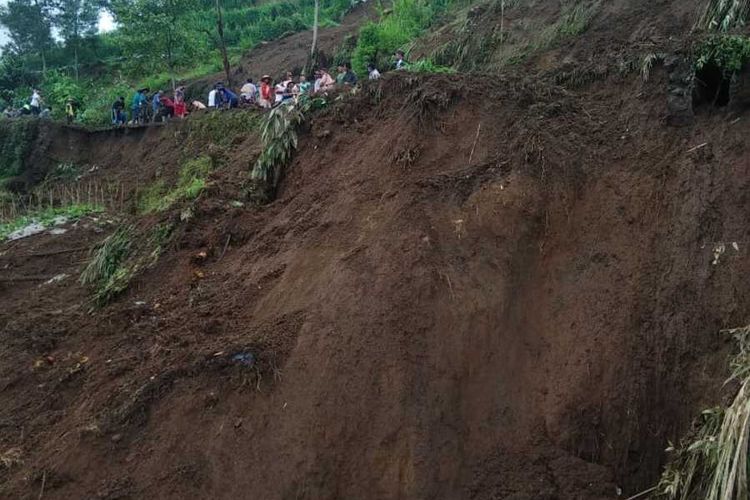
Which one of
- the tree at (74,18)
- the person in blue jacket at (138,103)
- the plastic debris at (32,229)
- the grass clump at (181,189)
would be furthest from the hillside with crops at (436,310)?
the tree at (74,18)

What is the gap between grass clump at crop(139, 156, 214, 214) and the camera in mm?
9352

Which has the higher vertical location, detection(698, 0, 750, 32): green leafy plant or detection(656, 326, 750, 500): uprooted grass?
detection(698, 0, 750, 32): green leafy plant

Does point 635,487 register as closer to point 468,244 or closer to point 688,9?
point 468,244

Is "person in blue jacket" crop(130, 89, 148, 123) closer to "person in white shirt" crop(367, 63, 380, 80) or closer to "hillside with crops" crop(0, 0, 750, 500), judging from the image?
"person in white shirt" crop(367, 63, 380, 80)

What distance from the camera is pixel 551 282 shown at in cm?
629

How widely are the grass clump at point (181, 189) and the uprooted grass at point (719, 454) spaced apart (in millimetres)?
6442

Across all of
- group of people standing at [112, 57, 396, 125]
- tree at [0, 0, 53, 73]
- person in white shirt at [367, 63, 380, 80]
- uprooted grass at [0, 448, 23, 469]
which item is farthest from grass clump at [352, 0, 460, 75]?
tree at [0, 0, 53, 73]

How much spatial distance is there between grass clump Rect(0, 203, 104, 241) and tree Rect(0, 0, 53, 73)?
69.1ft

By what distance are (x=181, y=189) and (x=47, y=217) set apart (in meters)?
5.43

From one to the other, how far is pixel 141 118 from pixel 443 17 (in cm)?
956

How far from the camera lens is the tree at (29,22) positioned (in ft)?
111

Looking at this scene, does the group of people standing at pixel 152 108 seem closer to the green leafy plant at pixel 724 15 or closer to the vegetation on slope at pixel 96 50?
the vegetation on slope at pixel 96 50

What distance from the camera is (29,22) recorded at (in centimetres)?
3391


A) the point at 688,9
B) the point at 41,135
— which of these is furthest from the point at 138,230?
the point at 41,135
